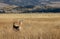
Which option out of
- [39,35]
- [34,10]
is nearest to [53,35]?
[39,35]

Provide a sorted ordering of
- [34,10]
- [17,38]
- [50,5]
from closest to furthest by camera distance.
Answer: [17,38] → [34,10] → [50,5]

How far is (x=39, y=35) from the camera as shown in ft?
32.0

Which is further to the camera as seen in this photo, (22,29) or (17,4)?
(17,4)

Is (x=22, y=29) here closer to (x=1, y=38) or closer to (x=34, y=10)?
(x=1, y=38)

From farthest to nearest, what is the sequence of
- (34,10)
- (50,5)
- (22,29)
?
(50,5), (34,10), (22,29)

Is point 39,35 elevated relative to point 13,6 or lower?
elevated

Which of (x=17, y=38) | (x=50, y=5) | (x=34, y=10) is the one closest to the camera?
(x=17, y=38)

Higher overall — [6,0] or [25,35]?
[25,35]

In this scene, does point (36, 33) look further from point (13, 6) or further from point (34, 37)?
point (13, 6)

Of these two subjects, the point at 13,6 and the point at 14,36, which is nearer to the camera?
the point at 14,36

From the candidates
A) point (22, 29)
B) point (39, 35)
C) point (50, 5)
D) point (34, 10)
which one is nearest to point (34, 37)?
point (39, 35)

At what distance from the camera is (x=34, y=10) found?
42.3 m

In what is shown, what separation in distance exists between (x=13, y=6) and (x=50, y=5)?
257 inches

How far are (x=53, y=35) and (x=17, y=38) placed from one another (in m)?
1.36
